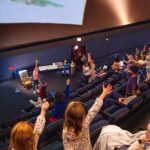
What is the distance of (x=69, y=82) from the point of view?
6.34 m

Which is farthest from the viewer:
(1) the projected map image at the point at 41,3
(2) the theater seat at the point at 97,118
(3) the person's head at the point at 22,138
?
(1) the projected map image at the point at 41,3

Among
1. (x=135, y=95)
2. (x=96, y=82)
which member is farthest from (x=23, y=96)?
(x=135, y=95)

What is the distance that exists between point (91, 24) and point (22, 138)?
476 cm

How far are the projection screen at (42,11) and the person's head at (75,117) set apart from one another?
2860 mm

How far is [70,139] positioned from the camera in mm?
2736

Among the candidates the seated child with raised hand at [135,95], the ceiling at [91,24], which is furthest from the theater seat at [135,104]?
the ceiling at [91,24]

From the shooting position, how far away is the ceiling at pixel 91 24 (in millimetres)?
5609

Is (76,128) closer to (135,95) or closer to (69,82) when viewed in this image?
(135,95)

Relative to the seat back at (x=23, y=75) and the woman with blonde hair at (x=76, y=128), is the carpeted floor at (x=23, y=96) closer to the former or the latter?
the seat back at (x=23, y=75)

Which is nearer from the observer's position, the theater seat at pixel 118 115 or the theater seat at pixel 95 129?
the theater seat at pixel 95 129

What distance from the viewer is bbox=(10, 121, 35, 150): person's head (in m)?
2.23

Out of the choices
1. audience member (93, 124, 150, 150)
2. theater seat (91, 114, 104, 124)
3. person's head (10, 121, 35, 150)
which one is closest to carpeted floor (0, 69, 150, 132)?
theater seat (91, 114, 104, 124)

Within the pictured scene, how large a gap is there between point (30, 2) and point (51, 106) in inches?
78.8

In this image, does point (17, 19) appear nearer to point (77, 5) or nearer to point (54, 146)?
point (77, 5)
